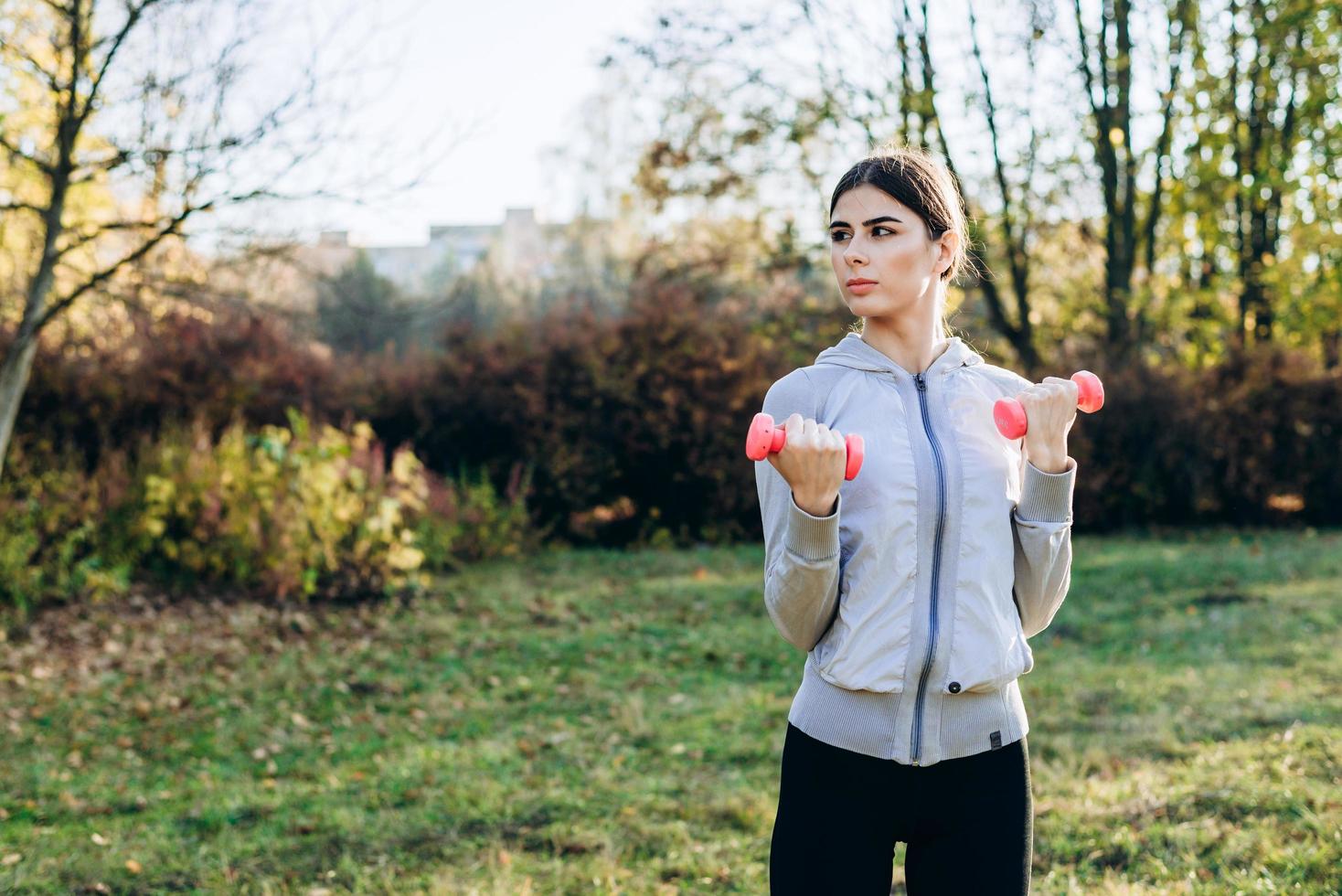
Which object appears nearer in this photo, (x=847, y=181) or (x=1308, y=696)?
(x=847, y=181)

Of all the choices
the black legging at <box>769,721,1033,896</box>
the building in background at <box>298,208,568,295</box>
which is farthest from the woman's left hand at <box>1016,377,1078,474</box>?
the building in background at <box>298,208,568,295</box>

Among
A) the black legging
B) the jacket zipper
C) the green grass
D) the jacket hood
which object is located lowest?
the green grass

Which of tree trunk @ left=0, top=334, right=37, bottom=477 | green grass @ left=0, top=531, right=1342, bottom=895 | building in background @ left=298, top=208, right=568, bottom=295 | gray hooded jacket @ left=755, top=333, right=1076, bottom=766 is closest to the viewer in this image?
gray hooded jacket @ left=755, top=333, right=1076, bottom=766

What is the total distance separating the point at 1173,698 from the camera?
19.6ft

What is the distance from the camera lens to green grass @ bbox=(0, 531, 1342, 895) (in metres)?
3.99

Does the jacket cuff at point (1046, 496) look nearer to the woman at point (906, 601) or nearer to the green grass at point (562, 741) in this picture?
the woman at point (906, 601)

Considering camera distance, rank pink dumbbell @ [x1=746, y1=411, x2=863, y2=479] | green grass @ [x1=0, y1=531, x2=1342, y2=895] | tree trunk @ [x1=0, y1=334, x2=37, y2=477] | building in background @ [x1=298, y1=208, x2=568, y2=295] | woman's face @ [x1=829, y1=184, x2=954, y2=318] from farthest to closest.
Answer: building in background @ [x1=298, y1=208, x2=568, y2=295] < tree trunk @ [x1=0, y1=334, x2=37, y2=477] < green grass @ [x1=0, y1=531, x2=1342, y2=895] < woman's face @ [x1=829, y1=184, x2=954, y2=318] < pink dumbbell @ [x1=746, y1=411, x2=863, y2=479]

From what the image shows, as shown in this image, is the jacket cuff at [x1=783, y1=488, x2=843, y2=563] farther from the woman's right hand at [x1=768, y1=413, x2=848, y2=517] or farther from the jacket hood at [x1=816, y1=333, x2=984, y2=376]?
the jacket hood at [x1=816, y1=333, x2=984, y2=376]

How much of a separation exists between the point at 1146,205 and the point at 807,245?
422 centimetres

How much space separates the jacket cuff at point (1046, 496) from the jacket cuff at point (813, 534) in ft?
1.22

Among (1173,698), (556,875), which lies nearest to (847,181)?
(556,875)

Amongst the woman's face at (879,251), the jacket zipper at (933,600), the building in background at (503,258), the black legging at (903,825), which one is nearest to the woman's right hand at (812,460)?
the jacket zipper at (933,600)

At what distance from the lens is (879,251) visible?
198 centimetres

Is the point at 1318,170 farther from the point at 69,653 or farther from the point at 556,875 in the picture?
the point at 69,653
